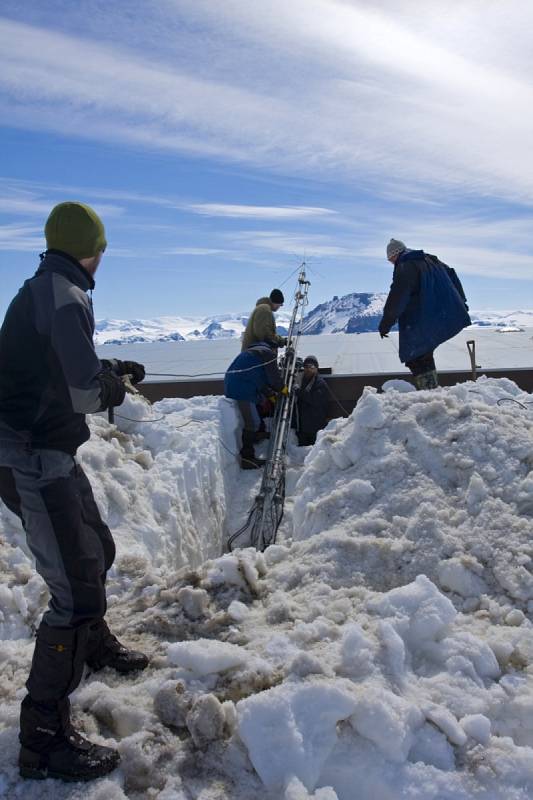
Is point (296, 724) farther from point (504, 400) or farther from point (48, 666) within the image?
point (504, 400)

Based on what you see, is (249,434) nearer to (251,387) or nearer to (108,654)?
(251,387)

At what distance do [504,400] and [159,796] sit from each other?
180 inches

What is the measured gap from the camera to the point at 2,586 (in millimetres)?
3516

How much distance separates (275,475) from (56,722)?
501 centimetres

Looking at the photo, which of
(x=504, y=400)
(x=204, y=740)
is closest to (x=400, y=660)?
(x=204, y=740)

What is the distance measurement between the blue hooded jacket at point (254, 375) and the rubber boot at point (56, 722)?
6321 millimetres

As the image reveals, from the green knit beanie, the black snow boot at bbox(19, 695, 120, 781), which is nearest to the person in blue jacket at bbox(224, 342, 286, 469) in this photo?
the green knit beanie

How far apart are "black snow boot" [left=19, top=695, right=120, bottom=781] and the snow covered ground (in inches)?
2.0

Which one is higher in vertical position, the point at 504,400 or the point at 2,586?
the point at 504,400

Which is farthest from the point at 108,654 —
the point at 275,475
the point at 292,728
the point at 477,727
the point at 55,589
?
the point at 275,475

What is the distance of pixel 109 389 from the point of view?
2498 mm

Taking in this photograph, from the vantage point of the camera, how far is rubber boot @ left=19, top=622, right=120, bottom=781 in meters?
2.33

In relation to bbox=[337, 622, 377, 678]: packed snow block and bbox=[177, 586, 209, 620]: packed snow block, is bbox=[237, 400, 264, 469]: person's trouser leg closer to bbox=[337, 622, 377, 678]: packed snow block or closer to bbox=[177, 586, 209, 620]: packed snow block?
bbox=[177, 586, 209, 620]: packed snow block

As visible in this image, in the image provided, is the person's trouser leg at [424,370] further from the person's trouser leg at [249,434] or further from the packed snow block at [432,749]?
the packed snow block at [432,749]
